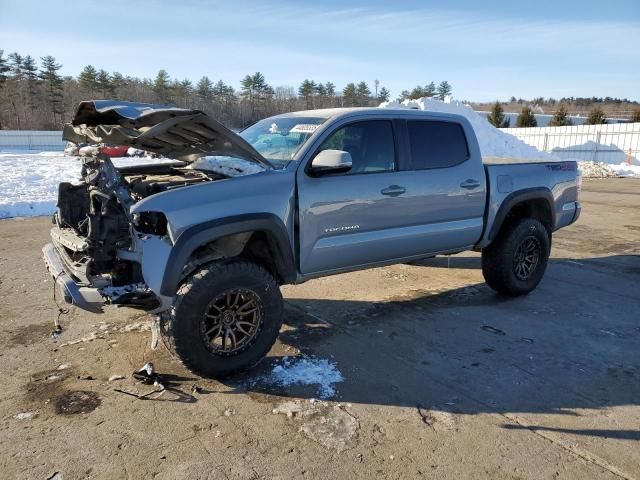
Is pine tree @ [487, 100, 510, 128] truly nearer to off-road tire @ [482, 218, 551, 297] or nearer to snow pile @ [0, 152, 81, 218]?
snow pile @ [0, 152, 81, 218]

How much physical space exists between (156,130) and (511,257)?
13.0 feet

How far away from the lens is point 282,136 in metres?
4.68

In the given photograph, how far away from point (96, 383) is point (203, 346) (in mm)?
860

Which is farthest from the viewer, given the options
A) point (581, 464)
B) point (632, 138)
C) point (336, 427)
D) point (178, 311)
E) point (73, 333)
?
point (632, 138)

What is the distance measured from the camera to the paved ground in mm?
2881

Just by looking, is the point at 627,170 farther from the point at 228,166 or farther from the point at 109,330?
the point at 109,330

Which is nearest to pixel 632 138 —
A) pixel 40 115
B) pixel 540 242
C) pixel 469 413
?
pixel 540 242

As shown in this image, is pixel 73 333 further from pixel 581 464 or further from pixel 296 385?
pixel 581 464

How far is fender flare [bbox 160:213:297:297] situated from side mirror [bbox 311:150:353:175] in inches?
21.7

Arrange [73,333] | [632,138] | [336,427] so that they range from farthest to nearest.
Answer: [632,138]
[73,333]
[336,427]

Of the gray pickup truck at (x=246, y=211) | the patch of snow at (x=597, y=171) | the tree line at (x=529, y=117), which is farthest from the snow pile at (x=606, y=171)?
the gray pickup truck at (x=246, y=211)

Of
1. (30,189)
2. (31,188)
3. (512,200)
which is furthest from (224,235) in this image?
(31,188)

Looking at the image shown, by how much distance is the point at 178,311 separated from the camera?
3.53m

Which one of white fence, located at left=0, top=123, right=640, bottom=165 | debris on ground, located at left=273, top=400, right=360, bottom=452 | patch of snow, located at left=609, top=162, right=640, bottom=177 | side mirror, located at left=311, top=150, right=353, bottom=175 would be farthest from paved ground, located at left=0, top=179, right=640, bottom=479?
white fence, located at left=0, top=123, right=640, bottom=165
